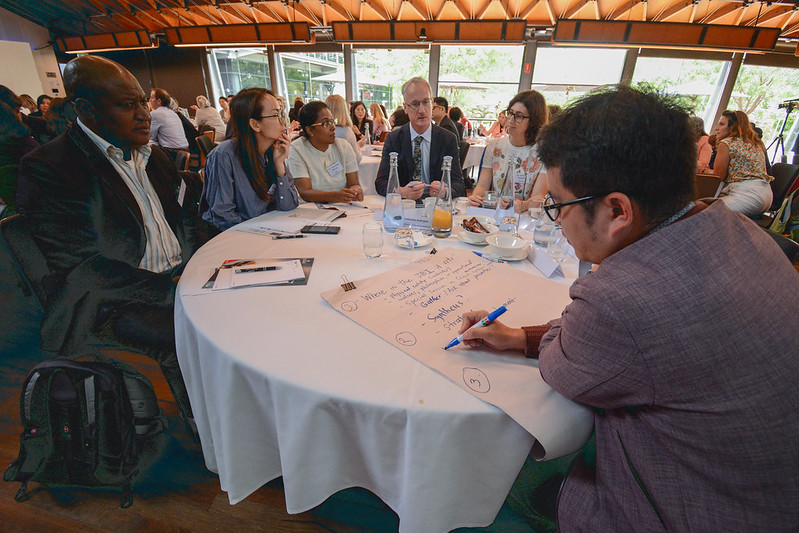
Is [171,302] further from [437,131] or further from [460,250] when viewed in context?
[437,131]

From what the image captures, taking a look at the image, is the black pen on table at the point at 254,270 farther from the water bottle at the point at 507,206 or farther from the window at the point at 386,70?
the window at the point at 386,70

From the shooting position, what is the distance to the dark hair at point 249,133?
6.82 ft

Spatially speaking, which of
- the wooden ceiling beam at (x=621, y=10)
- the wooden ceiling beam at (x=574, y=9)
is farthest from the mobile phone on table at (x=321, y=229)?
the wooden ceiling beam at (x=621, y=10)

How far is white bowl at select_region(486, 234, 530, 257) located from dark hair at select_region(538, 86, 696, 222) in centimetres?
64

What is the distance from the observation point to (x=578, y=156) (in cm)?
67

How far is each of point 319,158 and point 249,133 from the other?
0.75m

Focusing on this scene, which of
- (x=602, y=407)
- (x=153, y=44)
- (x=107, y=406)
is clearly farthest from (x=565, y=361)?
(x=153, y=44)

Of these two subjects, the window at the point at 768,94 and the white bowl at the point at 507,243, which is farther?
the window at the point at 768,94

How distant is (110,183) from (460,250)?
1.49 metres

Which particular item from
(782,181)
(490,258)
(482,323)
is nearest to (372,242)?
(490,258)

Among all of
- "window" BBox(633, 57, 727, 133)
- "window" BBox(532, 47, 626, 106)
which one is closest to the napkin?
"window" BBox(532, 47, 626, 106)

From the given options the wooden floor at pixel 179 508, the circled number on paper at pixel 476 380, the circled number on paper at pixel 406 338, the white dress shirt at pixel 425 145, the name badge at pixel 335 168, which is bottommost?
the wooden floor at pixel 179 508

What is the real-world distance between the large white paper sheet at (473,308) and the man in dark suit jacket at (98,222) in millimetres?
1014

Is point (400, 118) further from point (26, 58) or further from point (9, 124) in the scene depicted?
point (26, 58)
